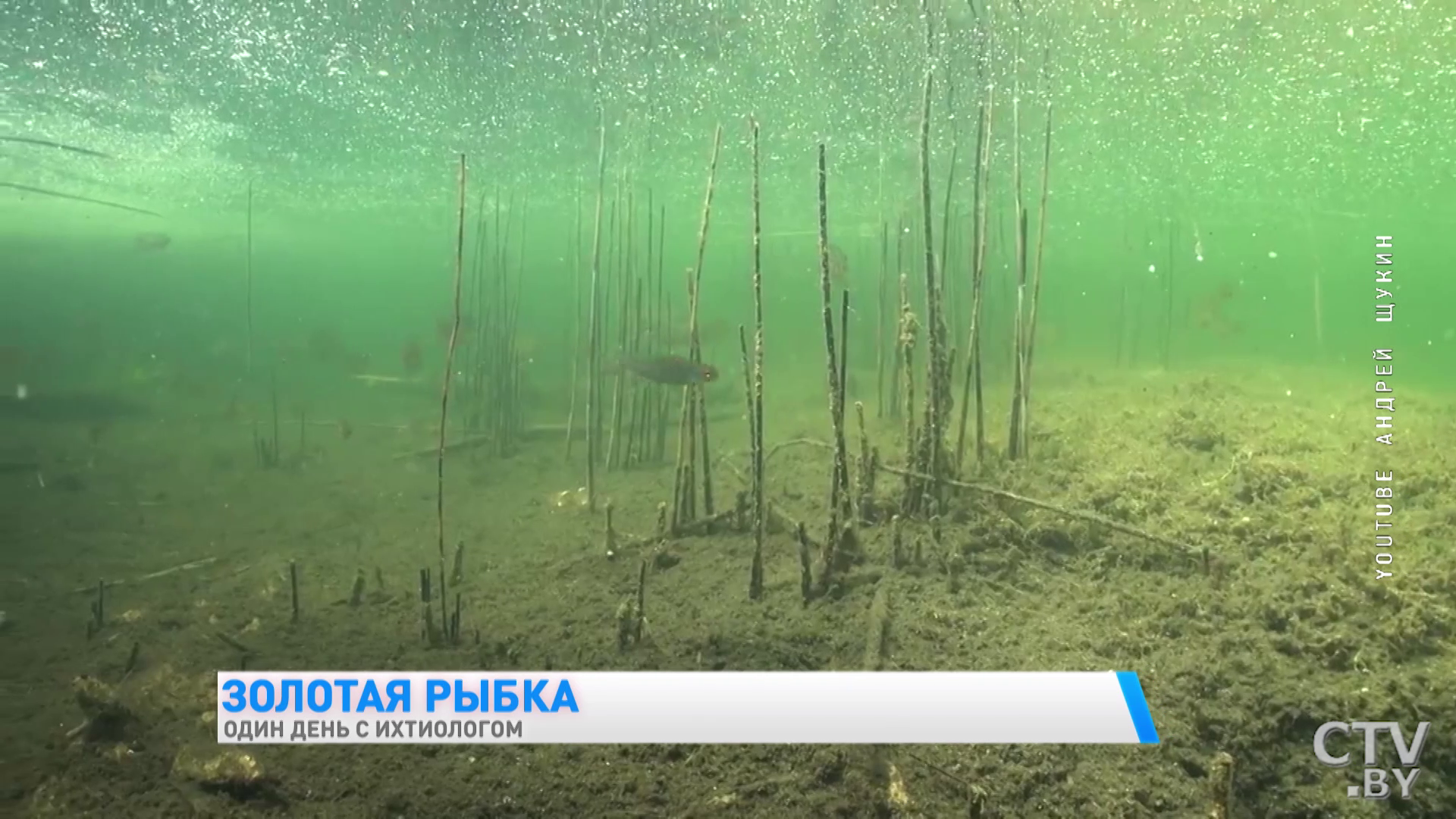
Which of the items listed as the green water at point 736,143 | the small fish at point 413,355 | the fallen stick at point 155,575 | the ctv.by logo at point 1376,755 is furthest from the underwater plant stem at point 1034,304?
the small fish at point 413,355

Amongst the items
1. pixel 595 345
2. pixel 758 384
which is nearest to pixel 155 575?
pixel 595 345

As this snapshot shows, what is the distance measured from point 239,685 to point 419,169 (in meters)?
14.9

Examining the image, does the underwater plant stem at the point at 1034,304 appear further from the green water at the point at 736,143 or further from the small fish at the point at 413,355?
the small fish at the point at 413,355

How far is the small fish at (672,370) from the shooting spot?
12.3 feet

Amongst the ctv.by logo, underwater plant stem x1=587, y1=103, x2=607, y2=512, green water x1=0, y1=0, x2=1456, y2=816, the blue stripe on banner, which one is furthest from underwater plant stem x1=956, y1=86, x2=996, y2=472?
underwater plant stem x1=587, y1=103, x2=607, y2=512

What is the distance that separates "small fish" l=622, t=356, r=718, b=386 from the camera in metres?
3.74

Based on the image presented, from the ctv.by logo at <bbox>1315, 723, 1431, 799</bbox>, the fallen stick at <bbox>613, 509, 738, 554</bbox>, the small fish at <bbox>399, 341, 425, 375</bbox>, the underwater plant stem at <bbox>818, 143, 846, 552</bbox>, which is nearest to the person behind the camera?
the ctv.by logo at <bbox>1315, 723, 1431, 799</bbox>

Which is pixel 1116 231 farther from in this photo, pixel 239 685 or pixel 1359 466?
pixel 239 685

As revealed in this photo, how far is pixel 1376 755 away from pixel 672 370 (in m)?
3.27

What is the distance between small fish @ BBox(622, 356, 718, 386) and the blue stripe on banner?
7.20 feet

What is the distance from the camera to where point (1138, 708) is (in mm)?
2299

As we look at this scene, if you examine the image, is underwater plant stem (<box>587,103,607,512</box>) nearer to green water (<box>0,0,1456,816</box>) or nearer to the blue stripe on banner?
green water (<box>0,0,1456,816</box>)

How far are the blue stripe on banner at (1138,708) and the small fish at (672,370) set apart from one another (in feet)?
7.20

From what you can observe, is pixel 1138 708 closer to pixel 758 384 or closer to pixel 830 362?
pixel 830 362
